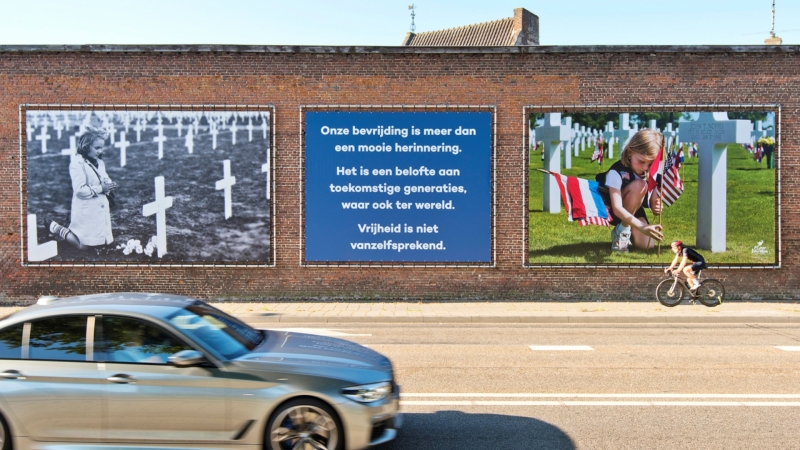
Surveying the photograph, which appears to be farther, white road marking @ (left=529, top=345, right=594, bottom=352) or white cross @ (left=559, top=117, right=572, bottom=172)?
white cross @ (left=559, top=117, right=572, bottom=172)

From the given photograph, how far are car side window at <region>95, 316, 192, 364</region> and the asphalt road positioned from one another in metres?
2.13

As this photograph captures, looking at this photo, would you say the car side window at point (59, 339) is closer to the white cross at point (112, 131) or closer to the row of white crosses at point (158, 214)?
the row of white crosses at point (158, 214)

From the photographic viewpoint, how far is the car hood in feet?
19.5

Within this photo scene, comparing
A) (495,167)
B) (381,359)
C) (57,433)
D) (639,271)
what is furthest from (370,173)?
(57,433)

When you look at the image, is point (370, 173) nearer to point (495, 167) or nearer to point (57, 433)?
point (495, 167)

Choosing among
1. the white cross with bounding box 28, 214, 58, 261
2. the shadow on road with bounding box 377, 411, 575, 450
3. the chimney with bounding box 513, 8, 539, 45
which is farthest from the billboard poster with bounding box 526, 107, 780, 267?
the chimney with bounding box 513, 8, 539, 45

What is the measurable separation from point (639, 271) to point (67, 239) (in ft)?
48.2

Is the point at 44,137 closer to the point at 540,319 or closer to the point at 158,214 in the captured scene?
the point at 158,214

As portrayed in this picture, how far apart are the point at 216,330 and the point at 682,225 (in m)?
15.5

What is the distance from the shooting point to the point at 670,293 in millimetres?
18047

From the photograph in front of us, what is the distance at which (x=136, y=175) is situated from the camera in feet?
62.5

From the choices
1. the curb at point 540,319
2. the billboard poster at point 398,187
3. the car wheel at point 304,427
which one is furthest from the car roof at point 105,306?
the billboard poster at point 398,187

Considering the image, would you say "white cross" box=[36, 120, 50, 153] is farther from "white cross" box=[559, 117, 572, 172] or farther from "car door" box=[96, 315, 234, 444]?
"car door" box=[96, 315, 234, 444]

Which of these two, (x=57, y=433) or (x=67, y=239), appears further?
(x=67, y=239)
